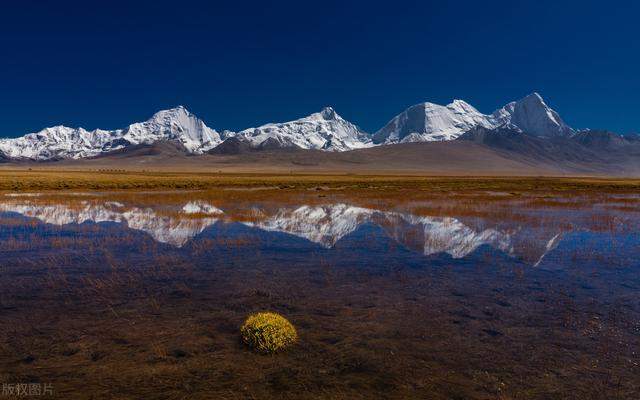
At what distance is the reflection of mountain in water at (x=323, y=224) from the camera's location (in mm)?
20562

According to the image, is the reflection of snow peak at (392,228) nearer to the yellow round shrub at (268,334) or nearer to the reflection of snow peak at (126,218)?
the reflection of snow peak at (126,218)

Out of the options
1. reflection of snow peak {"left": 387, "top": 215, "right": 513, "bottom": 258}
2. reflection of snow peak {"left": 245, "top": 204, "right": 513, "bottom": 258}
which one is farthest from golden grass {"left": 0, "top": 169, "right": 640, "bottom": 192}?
reflection of snow peak {"left": 387, "top": 215, "right": 513, "bottom": 258}

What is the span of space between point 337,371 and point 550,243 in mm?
17180

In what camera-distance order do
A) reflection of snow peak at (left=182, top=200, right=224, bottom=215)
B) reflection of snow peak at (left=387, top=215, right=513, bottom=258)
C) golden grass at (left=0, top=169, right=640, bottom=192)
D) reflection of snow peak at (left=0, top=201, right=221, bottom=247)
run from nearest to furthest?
reflection of snow peak at (left=387, top=215, right=513, bottom=258) → reflection of snow peak at (left=0, top=201, right=221, bottom=247) → reflection of snow peak at (left=182, top=200, right=224, bottom=215) → golden grass at (left=0, top=169, right=640, bottom=192)

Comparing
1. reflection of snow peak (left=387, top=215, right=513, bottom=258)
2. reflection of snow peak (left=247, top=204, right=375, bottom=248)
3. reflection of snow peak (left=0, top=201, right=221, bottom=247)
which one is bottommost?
reflection of snow peak (left=0, top=201, right=221, bottom=247)

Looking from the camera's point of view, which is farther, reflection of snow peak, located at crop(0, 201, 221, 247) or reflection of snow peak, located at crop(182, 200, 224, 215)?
reflection of snow peak, located at crop(182, 200, 224, 215)

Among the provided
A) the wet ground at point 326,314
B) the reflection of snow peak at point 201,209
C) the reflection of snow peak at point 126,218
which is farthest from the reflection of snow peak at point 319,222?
the reflection of snow peak at point 201,209

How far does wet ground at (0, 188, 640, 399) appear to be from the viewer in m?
7.69

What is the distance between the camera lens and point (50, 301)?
1156cm

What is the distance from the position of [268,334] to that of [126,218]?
23.6 metres

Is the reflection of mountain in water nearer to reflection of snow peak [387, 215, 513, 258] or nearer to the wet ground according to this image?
reflection of snow peak [387, 215, 513, 258]

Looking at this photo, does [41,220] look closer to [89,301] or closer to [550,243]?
[89,301]

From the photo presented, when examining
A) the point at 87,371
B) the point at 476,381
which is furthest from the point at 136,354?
the point at 476,381

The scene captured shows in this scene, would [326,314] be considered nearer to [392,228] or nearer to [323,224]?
[392,228]
